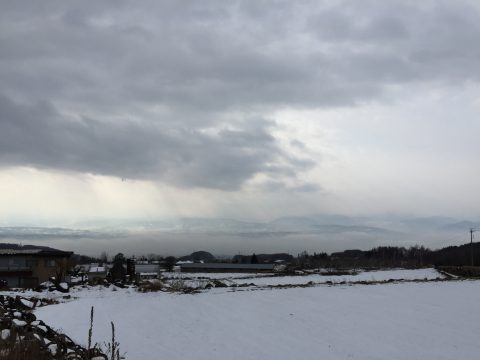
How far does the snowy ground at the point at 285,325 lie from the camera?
14125 millimetres

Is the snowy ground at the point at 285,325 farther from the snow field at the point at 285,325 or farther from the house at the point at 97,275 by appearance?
the house at the point at 97,275

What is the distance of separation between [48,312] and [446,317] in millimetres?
17961

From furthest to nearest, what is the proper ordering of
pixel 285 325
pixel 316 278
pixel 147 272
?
pixel 147 272
pixel 316 278
pixel 285 325

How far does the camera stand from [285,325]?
18.4 m

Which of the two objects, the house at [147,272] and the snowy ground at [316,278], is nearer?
the snowy ground at [316,278]

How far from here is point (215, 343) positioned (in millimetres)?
15219

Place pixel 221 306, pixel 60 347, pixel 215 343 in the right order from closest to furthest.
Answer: pixel 60 347 < pixel 215 343 < pixel 221 306

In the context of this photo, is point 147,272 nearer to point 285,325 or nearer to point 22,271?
point 22,271

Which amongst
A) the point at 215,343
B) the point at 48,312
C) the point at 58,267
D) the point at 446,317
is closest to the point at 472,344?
the point at 446,317

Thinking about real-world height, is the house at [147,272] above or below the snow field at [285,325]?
below

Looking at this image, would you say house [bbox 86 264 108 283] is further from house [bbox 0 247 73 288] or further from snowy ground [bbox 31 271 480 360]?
snowy ground [bbox 31 271 480 360]

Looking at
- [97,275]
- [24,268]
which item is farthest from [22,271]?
[97,275]

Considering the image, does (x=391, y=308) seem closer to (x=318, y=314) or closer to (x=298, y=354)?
(x=318, y=314)

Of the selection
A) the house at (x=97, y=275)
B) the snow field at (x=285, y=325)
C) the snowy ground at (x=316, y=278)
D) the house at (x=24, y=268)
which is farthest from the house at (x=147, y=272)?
the snow field at (x=285, y=325)
